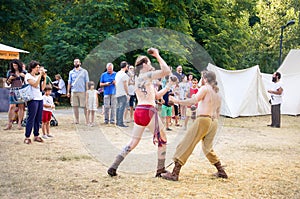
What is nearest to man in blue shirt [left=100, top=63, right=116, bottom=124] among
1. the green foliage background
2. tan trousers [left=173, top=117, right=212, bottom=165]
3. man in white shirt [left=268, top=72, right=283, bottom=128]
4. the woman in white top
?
the green foliage background

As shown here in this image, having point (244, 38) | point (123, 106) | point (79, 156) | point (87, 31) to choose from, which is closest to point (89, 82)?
point (123, 106)

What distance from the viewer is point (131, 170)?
6617 millimetres

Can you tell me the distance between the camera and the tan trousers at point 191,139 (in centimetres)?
600

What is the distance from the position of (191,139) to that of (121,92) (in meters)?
6.27

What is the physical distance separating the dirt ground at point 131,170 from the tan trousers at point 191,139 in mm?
322

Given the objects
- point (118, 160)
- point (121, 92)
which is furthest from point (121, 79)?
point (118, 160)

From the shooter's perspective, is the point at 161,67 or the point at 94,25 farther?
the point at 94,25

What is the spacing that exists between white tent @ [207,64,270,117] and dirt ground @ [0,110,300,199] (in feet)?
23.1

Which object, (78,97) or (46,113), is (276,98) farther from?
(46,113)

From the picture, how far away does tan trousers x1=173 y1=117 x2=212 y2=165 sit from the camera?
19.7 feet

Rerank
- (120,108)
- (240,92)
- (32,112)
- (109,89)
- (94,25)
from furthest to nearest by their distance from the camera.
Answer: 1. (94,25)
2. (240,92)
3. (109,89)
4. (120,108)
5. (32,112)

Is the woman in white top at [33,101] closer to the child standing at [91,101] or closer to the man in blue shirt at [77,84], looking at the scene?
the man in blue shirt at [77,84]

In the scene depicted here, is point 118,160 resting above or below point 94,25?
below

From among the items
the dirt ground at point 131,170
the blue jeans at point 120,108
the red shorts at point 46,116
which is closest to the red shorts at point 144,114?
the dirt ground at point 131,170
